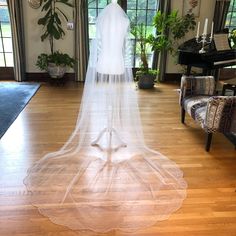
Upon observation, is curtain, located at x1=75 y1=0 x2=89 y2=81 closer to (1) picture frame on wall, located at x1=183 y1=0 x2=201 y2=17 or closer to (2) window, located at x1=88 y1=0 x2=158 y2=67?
(2) window, located at x1=88 y1=0 x2=158 y2=67

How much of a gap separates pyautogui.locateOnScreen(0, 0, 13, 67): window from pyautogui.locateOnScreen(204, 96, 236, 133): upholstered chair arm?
459 cm

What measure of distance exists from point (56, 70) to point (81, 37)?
86 cm

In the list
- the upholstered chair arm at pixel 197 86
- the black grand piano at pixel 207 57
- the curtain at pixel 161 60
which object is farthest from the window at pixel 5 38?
the upholstered chair arm at pixel 197 86

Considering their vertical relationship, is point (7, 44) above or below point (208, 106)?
above

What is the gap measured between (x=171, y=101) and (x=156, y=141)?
168 cm

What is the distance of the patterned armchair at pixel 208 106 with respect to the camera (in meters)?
2.84

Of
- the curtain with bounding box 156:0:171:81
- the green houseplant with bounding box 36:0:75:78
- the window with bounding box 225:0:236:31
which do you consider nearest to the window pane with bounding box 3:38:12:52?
the green houseplant with bounding box 36:0:75:78

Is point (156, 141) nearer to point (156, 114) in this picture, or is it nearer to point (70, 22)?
point (156, 114)

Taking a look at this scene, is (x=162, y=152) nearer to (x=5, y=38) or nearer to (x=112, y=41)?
(x=112, y=41)

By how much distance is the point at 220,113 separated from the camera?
113 inches

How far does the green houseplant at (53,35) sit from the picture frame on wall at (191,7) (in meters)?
2.35

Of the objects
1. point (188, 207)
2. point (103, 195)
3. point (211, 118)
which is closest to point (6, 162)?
point (103, 195)

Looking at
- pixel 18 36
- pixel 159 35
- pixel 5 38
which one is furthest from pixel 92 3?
pixel 5 38

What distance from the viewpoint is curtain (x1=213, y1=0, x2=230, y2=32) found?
5.62 metres
